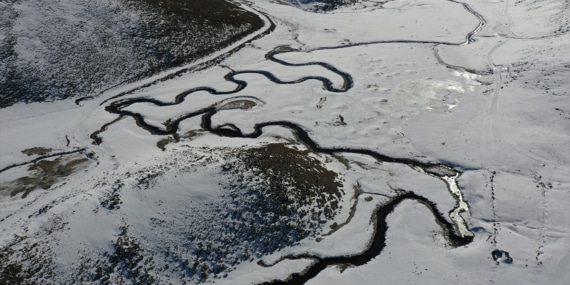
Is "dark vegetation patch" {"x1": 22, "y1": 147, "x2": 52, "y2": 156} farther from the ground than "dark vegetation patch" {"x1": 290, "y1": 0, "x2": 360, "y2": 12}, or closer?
closer

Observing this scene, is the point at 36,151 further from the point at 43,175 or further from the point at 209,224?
the point at 209,224

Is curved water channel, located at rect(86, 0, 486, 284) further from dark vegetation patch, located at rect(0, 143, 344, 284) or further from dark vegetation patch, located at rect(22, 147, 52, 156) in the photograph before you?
dark vegetation patch, located at rect(22, 147, 52, 156)

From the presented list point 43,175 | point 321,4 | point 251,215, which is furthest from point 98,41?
point 321,4

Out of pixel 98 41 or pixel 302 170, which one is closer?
pixel 302 170

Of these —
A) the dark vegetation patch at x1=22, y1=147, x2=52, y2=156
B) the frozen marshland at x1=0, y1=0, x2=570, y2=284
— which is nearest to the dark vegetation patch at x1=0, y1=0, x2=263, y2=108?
the frozen marshland at x1=0, y1=0, x2=570, y2=284

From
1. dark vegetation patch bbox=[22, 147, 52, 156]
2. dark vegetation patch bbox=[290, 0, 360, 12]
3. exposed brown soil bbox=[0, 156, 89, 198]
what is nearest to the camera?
exposed brown soil bbox=[0, 156, 89, 198]

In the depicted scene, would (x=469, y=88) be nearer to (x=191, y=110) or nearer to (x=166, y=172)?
(x=191, y=110)

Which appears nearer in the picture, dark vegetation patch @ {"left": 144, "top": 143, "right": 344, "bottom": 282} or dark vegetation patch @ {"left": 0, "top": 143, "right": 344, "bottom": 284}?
dark vegetation patch @ {"left": 0, "top": 143, "right": 344, "bottom": 284}
